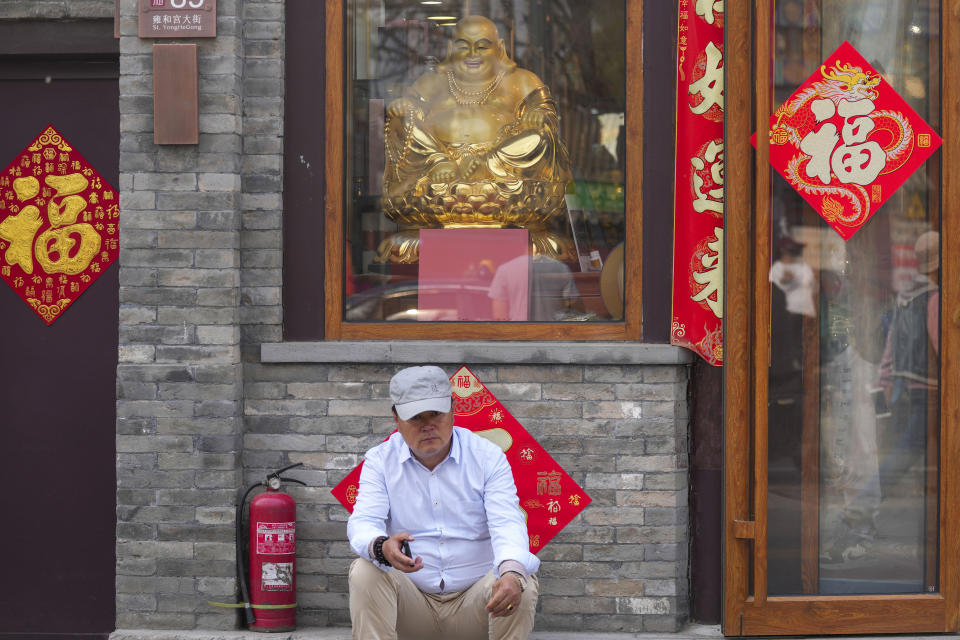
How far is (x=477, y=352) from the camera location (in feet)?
16.3

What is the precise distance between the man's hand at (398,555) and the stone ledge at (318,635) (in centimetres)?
109

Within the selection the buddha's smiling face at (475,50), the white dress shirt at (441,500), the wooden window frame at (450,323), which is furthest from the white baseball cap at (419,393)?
the buddha's smiling face at (475,50)

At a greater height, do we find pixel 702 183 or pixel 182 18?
pixel 182 18

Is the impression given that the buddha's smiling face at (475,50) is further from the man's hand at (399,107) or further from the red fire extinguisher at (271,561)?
the red fire extinguisher at (271,561)

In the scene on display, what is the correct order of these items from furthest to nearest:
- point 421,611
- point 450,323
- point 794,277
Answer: point 450,323 < point 794,277 < point 421,611

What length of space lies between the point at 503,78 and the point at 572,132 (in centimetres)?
39

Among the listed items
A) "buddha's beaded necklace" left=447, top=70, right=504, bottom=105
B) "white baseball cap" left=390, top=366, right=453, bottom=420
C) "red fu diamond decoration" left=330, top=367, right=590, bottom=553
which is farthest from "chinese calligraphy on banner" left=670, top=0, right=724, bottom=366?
"white baseball cap" left=390, top=366, right=453, bottom=420

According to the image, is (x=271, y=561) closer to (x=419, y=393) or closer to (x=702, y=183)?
(x=419, y=393)

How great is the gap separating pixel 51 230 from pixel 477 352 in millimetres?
2063

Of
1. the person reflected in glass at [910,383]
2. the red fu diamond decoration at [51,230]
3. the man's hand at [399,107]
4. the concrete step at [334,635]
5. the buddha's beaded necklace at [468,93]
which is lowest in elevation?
the concrete step at [334,635]

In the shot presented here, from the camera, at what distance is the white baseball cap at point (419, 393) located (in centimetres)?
409

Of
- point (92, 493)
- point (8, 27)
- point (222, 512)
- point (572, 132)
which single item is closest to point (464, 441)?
point (222, 512)

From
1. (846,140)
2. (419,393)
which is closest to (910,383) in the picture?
(846,140)

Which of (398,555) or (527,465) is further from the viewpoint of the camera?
(527,465)
